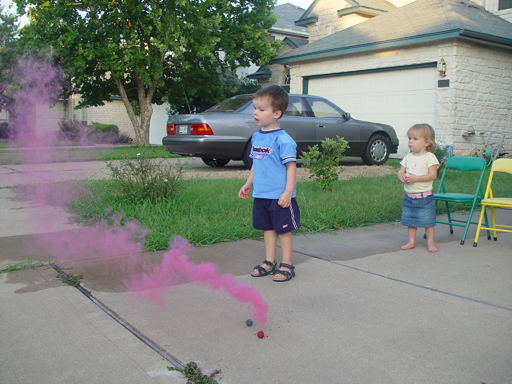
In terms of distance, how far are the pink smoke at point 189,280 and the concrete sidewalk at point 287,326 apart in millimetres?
71

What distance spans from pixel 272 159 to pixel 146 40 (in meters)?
15.3

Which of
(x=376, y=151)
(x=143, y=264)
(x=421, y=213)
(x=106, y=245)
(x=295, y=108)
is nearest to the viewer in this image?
(x=143, y=264)

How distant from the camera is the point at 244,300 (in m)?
3.15

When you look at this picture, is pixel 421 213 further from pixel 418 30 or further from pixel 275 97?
pixel 418 30

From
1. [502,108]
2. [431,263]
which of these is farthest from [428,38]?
[431,263]

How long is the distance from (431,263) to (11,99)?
14.2 feet

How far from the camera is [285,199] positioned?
350 cm

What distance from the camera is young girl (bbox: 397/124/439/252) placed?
15.1 ft

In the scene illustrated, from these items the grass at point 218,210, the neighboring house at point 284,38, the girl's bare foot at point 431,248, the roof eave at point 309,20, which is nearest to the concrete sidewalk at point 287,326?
the girl's bare foot at point 431,248

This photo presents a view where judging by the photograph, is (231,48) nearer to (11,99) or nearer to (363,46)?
(363,46)

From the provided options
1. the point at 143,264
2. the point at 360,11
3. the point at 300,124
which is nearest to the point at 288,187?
the point at 143,264

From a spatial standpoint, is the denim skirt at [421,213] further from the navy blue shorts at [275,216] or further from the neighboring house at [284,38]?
the neighboring house at [284,38]

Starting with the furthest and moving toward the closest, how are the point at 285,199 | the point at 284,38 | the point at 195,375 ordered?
1. the point at 284,38
2. the point at 285,199
3. the point at 195,375

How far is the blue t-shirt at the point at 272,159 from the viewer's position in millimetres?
3562
